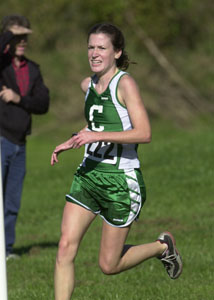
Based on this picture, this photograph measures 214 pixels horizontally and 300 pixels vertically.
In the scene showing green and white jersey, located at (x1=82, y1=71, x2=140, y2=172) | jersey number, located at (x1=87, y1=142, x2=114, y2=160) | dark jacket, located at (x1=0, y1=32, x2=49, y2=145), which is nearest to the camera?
green and white jersey, located at (x1=82, y1=71, x2=140, y2=172)

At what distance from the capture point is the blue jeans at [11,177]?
28.7ft

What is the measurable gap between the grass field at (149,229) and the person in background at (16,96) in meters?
1.14

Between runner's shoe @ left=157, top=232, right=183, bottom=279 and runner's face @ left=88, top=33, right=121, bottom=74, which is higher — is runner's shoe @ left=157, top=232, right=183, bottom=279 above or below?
below

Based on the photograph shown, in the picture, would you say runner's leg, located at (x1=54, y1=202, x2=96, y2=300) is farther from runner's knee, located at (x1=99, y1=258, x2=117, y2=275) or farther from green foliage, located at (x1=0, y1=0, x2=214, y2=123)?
green foliage, located at (x1=0, y1=0, x2=214, y2=123)

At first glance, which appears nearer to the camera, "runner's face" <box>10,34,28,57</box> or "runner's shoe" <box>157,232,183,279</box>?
"runner's shoe" <box>157,232,183,279</box>

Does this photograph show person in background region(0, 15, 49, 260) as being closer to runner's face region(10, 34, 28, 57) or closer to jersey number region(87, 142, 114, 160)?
runner's face region(10, 34, 28, 57)

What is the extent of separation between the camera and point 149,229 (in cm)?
1100

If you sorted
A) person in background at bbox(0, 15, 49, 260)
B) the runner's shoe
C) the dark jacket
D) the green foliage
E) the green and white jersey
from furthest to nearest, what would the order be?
1. the green foliage
2. the dark jacket
3. person in background at bbox(0, 15, 49, 260)
4. the runner's shoe
5. the green and white jersey

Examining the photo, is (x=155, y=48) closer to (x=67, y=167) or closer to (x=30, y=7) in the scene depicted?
(x=30, y=7)

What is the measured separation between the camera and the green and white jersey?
233 inches

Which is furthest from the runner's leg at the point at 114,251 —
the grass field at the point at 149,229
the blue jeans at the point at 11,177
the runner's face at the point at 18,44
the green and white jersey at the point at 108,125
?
the runner's face at the point at 18,44

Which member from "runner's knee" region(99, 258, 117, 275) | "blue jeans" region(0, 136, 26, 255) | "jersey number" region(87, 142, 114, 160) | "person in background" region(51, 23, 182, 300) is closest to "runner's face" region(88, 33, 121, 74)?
"person in background" region(51, 23, 182, 300)

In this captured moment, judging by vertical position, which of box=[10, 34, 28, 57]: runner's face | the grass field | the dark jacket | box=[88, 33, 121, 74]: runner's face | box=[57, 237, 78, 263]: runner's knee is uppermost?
box=[88, 33, 121, 74]: runner's face

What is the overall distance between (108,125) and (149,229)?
5.23 meters
